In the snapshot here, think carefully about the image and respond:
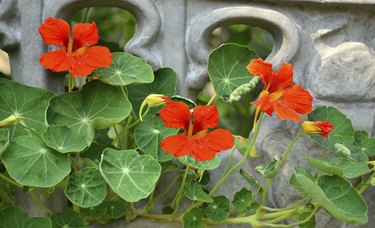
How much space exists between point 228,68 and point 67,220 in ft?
1.85

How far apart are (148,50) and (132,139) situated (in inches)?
9.7

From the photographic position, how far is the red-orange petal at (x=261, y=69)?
184cm

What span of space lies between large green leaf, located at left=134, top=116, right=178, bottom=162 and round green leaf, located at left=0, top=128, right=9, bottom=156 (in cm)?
32

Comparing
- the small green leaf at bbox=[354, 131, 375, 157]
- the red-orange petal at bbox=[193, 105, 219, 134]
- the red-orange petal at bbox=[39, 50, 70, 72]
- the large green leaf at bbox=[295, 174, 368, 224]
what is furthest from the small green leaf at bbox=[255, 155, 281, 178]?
the red-orange petal at bbox=[39, 50, 70, 72]

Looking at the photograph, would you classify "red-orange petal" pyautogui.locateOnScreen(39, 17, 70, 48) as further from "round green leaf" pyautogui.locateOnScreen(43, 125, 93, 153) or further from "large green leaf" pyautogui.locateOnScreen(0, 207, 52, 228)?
"large green leaf" pyautogui.locateOnScreen(0, 207, 52, 228)

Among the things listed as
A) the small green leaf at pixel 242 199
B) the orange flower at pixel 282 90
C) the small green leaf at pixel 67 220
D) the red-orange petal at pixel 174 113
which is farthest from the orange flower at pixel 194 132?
the small green leaf at pixel 67 220

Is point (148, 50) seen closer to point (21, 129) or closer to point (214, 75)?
point (214, 75)

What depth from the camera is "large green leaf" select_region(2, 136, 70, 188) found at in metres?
1.77

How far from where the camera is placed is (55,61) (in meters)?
1.85

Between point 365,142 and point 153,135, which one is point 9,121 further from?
point 365,142

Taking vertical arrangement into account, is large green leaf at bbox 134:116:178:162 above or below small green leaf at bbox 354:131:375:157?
below

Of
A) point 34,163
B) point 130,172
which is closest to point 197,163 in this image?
point 130,172

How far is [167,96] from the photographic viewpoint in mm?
2012

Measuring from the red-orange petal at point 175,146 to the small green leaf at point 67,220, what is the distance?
33 cm
